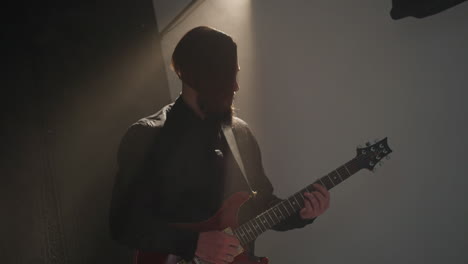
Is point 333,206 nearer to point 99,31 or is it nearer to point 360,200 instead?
point 360,200

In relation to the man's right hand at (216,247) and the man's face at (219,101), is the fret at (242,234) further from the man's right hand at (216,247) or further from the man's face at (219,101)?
the man's face at (219,101)

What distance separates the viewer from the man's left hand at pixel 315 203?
5.05 ft

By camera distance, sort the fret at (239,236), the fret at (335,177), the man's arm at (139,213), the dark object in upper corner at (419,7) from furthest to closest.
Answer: the fret at (335,177) → the dark object in upper corner at (419,7) → the fret at (239,236) → the man's arm at (139,213)

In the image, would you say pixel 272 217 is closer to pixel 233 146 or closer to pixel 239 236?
pixel 239 236

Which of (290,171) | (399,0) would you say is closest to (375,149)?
(290,171)

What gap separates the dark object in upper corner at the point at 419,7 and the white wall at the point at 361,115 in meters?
0.19

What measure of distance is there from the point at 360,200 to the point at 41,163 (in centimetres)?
167

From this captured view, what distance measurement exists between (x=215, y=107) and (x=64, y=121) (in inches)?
31.8

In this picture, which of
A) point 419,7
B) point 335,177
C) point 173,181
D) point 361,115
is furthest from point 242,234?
point 419,7

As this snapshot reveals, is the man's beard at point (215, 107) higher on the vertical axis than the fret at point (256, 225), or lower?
higher

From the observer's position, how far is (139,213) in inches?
48.8

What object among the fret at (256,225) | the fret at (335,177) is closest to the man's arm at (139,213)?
the fret at (256,225)

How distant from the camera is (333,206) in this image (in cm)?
192

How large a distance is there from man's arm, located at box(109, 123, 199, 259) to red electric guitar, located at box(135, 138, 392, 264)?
4 centimetres
